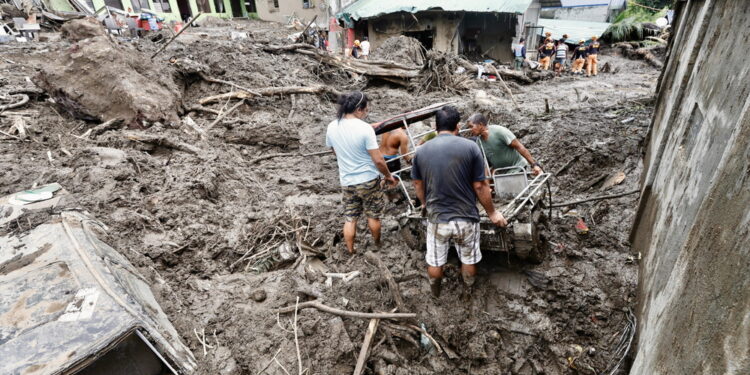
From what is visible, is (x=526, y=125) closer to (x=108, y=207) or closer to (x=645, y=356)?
(x=645, y=356)

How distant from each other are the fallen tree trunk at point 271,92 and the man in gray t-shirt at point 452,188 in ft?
22.0

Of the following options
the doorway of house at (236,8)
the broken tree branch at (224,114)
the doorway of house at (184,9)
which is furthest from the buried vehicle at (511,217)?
the doorway of house at (236,8)

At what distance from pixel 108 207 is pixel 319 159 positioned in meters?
3.84

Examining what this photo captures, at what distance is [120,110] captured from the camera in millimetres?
6344

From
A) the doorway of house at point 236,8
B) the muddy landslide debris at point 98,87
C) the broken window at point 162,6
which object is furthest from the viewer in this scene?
the doorway of house at point 236,8

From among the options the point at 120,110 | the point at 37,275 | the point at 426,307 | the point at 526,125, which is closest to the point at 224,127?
the point at 120,110

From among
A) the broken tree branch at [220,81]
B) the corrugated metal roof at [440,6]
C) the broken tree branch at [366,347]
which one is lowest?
the broken tree branch at [366,347]

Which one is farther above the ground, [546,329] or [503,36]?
[503,36]

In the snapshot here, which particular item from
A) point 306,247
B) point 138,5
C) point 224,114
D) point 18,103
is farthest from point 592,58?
point 138,5

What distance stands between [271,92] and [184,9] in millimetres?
21390

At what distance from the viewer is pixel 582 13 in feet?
88.7

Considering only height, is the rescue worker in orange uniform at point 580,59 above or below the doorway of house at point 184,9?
below

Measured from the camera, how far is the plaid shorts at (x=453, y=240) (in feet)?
10.3

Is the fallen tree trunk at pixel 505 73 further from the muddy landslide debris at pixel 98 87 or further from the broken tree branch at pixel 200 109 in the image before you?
the muddy landslide debris at pixel 98 87
